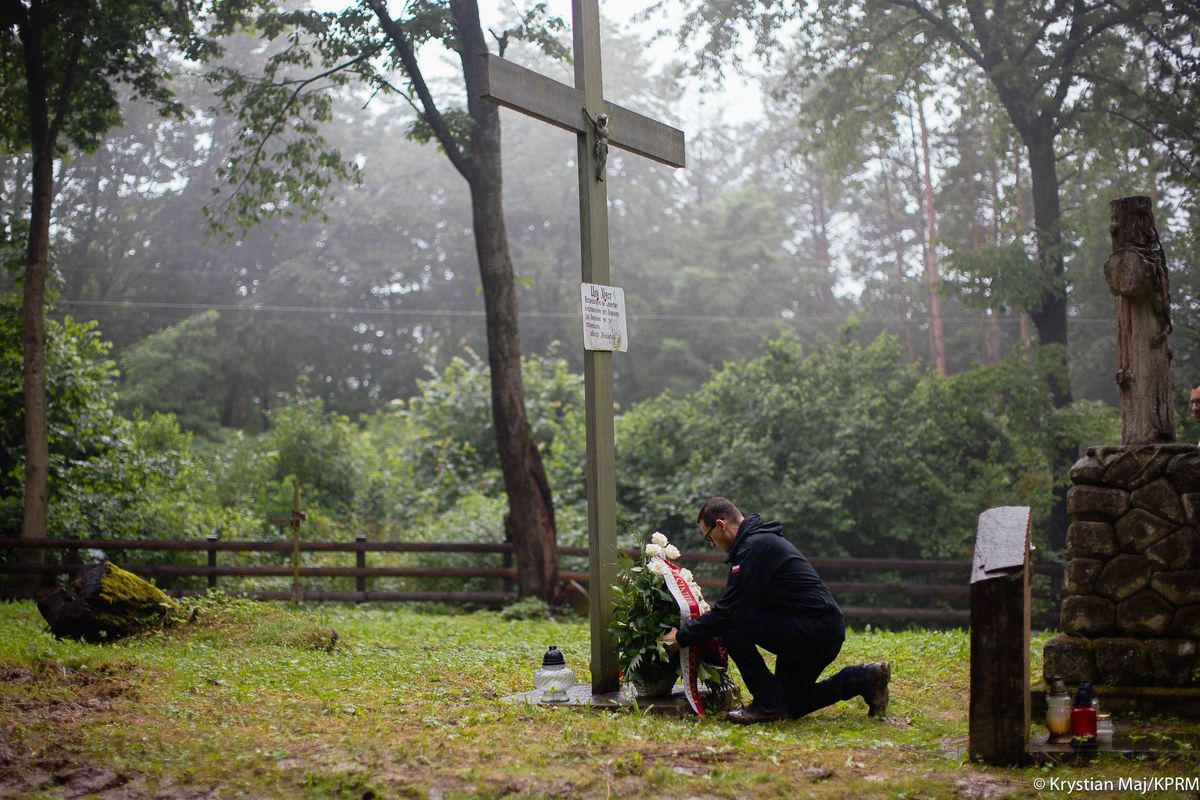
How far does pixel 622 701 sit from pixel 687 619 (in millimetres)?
630

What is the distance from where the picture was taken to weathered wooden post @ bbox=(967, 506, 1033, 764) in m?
5.07

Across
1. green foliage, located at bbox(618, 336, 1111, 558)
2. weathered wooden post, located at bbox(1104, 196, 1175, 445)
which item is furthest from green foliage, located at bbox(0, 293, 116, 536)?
weathered wooden post, located at bbox(1104, 196, 1175, 445)

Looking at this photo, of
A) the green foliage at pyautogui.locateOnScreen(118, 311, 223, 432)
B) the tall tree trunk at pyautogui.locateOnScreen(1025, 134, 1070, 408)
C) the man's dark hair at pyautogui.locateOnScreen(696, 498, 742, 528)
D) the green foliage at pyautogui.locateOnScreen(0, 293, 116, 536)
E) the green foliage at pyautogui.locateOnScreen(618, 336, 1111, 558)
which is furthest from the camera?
the green foliage at pyautogui.locateOnScreen(118, 311, 223, 432)

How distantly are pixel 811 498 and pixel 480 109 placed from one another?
7391 millimetres

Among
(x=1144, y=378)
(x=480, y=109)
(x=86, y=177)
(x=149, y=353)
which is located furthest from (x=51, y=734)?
(x=86, y=177)

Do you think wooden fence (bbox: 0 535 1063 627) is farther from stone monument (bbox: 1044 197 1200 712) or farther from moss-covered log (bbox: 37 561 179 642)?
stone monument (bbox: 1044 197 1200 712)

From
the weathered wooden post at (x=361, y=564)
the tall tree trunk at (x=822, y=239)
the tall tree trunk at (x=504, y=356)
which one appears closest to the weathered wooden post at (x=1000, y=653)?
the tall tree trunk at (x=504, y=356)

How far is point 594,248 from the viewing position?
7.10 m

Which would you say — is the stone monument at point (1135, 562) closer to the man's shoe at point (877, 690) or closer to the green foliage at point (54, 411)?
the man's shoe at point (877, 690)

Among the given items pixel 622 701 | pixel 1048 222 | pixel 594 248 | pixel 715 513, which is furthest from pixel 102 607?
pixel 1048 222

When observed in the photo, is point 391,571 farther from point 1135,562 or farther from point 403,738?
point 1135,562

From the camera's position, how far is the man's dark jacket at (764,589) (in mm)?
6441

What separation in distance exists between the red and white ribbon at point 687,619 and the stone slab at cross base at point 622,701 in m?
0.07

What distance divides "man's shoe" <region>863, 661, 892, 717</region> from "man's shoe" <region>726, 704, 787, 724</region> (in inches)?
22.1
